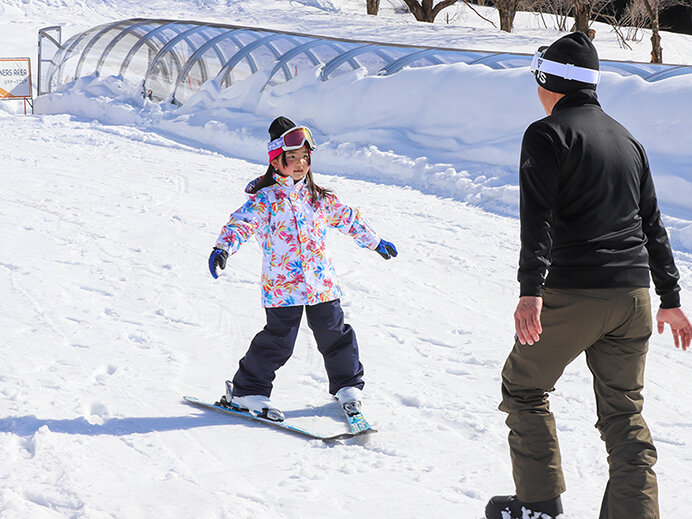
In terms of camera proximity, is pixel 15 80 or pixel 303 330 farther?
pixel 15 80

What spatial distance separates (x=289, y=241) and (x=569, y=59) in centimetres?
143

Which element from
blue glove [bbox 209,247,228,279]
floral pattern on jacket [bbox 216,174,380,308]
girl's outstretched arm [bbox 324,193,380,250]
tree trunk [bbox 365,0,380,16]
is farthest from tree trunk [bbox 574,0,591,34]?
blue glove [bbox 209,247,228,279]

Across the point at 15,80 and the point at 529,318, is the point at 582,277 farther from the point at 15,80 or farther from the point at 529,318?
the point at 15,80

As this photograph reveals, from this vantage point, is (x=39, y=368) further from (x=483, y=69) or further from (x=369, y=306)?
(x=483, y=69)

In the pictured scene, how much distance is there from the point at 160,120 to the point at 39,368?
9094 mm

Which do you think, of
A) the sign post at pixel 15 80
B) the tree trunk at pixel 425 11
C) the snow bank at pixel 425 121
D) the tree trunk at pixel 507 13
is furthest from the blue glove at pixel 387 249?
the tree trunk at pixel 425 11

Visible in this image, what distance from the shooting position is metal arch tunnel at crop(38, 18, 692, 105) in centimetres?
1134

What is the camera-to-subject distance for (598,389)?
2471mm

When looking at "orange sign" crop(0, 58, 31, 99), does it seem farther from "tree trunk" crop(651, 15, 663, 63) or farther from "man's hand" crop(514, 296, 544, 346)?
"man's hand" crop(514, 296, 544, 346)

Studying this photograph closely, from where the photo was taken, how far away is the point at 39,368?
3.98 m

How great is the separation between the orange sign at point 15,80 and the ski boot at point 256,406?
14.8 metres

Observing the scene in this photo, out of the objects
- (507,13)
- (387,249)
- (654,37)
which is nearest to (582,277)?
(387,249)

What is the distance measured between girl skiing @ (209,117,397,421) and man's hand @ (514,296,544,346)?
48.4 inches

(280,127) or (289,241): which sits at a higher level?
(280,127)
